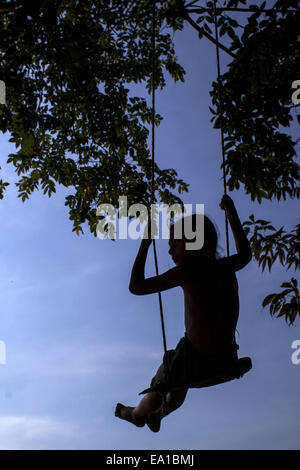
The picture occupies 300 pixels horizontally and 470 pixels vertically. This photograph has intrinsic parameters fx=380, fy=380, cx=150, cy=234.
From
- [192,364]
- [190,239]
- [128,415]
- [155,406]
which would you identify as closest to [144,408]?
[155,406]

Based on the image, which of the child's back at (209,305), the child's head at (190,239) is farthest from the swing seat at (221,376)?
the child's head at (190,239)

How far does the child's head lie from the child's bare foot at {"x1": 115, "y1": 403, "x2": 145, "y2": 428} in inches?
44.2

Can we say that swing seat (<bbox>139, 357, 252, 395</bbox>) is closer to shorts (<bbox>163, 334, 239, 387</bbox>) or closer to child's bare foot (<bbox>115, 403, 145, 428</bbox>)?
shorts (<bbox>163, 334, 239, 387</bbox>)

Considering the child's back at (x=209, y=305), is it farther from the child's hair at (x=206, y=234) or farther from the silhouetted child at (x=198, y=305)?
the child's hair at (x=206, y=234)

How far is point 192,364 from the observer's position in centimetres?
226

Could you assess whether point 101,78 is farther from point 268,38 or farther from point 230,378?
point 230,378

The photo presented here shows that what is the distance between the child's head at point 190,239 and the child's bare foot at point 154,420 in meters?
1.02

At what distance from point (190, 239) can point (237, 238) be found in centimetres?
45

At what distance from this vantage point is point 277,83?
10.5 ft

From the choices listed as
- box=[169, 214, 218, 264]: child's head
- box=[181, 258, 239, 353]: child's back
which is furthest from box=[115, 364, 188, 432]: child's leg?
box=[169, 214, 218, 264]: child's head

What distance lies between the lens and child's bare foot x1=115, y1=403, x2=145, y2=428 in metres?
2.57

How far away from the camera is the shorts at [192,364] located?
7.42 feet

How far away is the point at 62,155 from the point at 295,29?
113 inches
